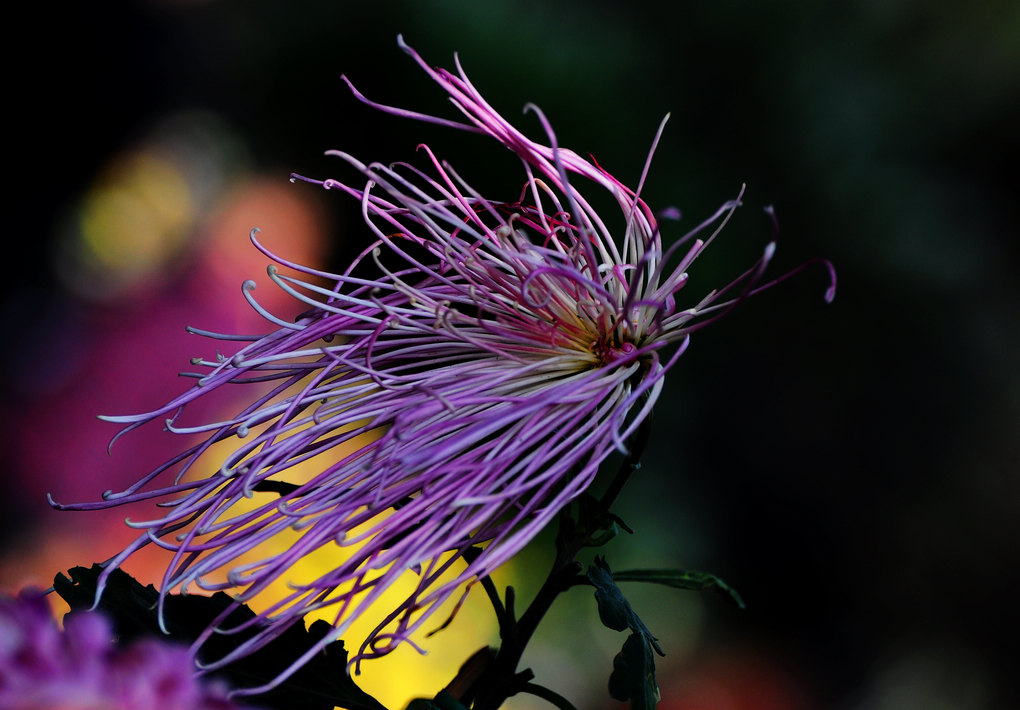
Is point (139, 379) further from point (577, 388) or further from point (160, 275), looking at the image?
point (577, 388)

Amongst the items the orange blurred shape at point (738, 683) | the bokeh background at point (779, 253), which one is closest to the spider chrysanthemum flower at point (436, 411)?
the bokeh background at point (779, 253)

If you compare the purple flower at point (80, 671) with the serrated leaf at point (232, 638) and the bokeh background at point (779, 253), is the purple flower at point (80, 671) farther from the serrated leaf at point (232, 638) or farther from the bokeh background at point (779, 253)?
the bokeh background at point (779, 253)

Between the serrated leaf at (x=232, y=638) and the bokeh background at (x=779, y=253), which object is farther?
the bokeh background at (x=779, y=253)

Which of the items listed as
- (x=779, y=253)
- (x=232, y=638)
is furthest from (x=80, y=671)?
(x=779, y=253)

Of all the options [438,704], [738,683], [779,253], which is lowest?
[738,683]

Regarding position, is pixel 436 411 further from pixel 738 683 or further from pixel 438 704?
pixel 738 683

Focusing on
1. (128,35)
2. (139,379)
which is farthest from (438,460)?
(128,35)
